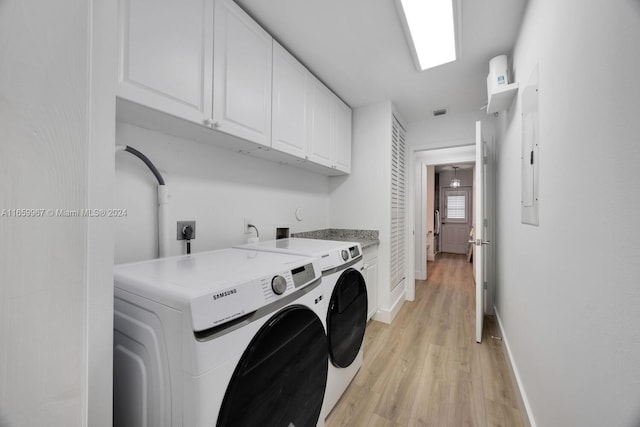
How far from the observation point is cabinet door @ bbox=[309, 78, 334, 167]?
6.50 ft

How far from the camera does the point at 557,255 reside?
35.5 inches

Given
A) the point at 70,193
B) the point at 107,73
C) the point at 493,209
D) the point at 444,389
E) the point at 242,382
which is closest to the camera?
the point at 70,193

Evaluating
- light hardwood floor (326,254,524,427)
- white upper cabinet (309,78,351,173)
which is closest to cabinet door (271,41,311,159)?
white upper cabinet (309,78,351,173)

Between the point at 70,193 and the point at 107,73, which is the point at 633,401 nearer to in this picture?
the point at 70,193

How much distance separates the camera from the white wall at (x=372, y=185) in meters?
2.46

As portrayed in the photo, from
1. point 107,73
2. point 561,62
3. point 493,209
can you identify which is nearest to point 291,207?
point 107,73

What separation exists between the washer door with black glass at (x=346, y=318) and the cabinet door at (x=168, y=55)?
113 centimetres

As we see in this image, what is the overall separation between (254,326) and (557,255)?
3.75 ft

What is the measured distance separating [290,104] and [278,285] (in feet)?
4.58

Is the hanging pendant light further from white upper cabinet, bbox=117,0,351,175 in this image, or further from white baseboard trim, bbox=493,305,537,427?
white upper cabinet, bbox=117,0,351,175

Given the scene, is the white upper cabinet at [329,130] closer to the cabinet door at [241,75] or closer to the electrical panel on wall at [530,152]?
the cabinet door at [241,75]

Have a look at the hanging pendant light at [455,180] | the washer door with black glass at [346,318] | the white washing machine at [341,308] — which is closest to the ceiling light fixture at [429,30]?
the white washing machine at [341,308]

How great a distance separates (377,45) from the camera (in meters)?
1.66

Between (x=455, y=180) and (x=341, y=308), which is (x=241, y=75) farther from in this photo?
(x=455, y=180)
